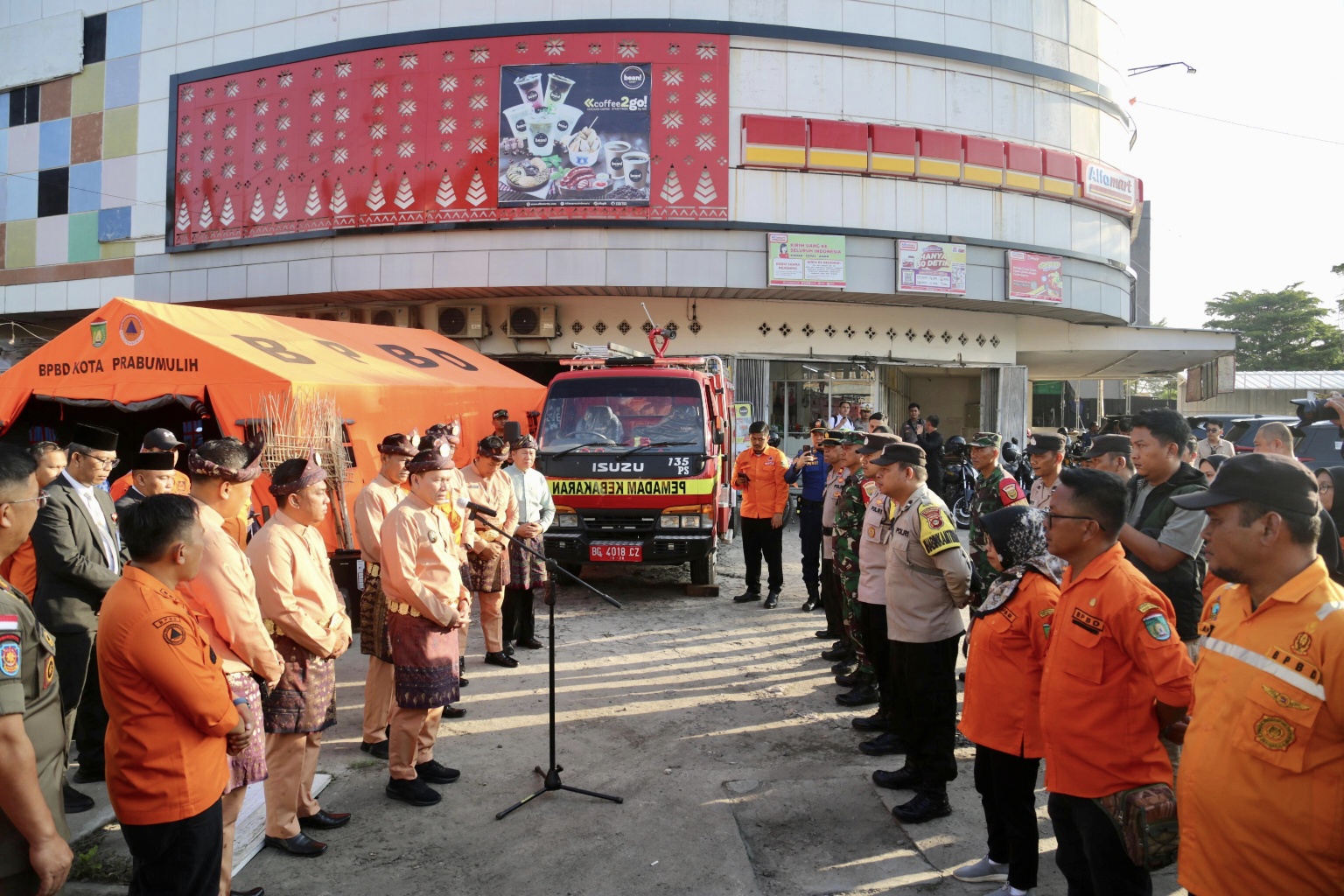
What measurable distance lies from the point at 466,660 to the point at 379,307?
14.2 meters

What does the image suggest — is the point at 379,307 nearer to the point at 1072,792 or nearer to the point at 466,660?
the point at 466,660

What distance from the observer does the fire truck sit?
29.4ft

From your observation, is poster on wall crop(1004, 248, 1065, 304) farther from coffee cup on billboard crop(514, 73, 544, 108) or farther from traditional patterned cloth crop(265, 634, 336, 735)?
traditional patterned cloth crop(265, 634, 336, 735)

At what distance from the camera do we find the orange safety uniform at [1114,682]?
2.58 meters

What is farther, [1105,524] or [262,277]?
[262,277]

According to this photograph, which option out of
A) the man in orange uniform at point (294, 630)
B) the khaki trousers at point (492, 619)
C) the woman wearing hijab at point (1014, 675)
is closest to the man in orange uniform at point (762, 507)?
the khaki trousers at point (492, 619)

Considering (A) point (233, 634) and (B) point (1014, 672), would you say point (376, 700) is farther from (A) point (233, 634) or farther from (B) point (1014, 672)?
(B) point (1014, 672)

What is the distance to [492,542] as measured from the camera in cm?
661

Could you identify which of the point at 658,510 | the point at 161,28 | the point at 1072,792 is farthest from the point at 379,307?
the point at 1072,792

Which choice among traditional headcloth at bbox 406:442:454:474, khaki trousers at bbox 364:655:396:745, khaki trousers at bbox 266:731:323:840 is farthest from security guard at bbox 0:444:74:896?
khaki trousers at bbox 364:655:396:745

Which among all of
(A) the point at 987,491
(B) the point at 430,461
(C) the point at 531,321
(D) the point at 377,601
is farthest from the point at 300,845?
(C) the point at 531,321

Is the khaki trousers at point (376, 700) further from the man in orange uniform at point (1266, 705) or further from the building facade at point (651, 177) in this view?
the building facade at point (651, 177)

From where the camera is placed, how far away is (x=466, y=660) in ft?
23.3

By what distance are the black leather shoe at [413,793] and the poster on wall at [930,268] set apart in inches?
590
